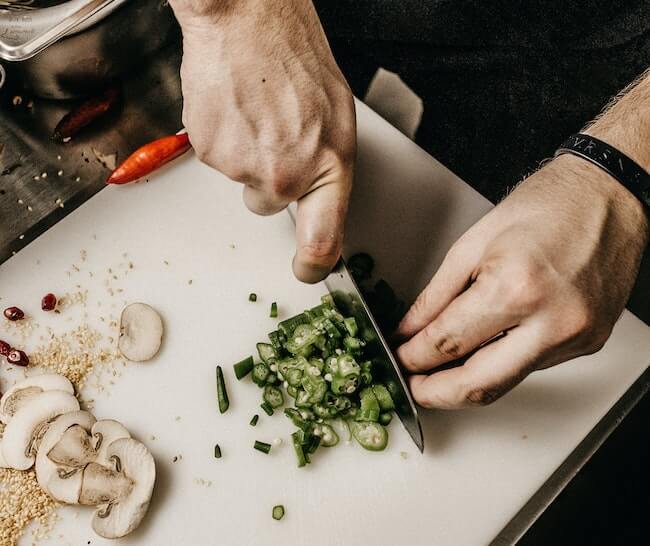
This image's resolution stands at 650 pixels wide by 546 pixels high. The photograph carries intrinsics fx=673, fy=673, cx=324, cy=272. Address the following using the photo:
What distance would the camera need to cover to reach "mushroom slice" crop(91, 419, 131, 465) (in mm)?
1626

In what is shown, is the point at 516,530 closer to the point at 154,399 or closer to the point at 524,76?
the point at 154,399

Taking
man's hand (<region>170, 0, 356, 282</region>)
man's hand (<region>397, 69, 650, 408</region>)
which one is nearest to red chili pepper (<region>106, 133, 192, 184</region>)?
man's hand (<region>170, 0, 356, 282</region>)

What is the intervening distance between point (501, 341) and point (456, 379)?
0.13m

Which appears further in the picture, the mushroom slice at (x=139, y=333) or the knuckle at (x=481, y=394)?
the mushroom slice at (x=139, y=333)

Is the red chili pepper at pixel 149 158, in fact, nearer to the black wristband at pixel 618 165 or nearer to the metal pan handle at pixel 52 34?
the metal pan handle at pixel 52 34

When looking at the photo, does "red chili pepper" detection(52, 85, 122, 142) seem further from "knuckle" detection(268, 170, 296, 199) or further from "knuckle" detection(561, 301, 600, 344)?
"knuckle" detection(561, 301, 600, 344)

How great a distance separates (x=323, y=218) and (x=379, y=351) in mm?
358

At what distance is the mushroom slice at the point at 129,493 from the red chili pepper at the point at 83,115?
0.93 metres

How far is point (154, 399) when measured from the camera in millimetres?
1725

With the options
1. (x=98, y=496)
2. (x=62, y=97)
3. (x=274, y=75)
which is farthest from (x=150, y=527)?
(x=62, y=97)

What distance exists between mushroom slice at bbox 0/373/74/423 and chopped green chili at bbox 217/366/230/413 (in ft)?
1.23

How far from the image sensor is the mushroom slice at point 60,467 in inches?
61.4

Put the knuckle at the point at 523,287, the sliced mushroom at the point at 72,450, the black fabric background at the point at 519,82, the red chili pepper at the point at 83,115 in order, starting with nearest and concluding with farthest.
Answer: the knuckle at the point at 523,287 < the sliced mushroom at the point at 72,450 < the red chili pepper at the point at 83,115 < the black fabric background at the point at 519,82

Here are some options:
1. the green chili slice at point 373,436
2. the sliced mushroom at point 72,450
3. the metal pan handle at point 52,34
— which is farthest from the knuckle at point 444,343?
the metal pan handle at point 52,34
